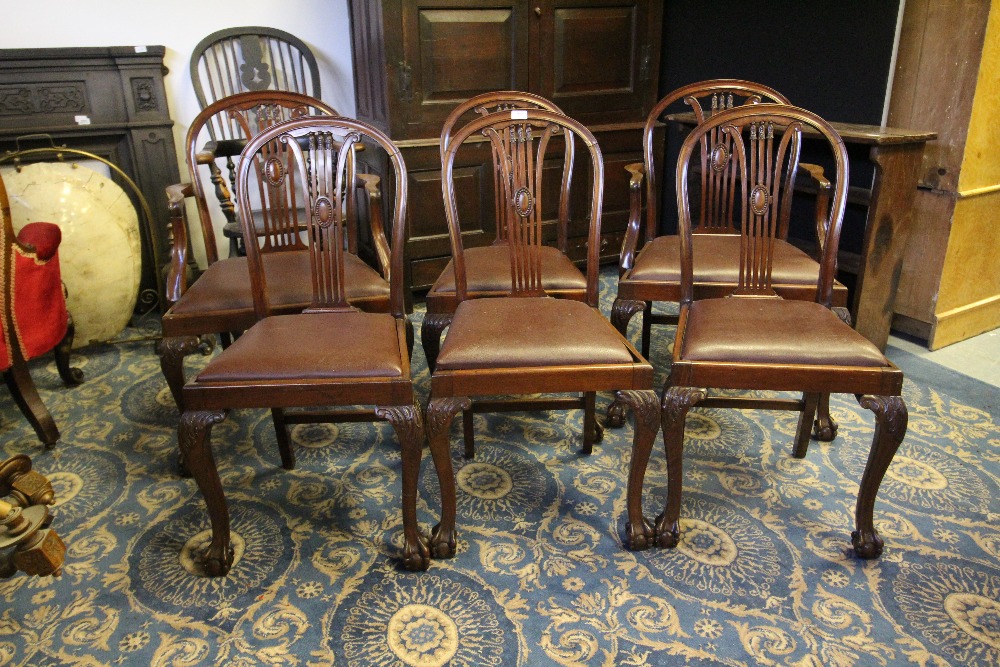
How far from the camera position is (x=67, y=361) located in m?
2.73

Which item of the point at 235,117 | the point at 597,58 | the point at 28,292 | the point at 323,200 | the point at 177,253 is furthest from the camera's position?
the point at 597,58

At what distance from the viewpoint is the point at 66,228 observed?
290cm

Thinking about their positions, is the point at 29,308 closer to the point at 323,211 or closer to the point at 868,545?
the point at 323,211

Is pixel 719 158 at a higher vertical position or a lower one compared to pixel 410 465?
higher

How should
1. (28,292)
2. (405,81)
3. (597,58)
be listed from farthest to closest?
(597,58), (405,81), (28,292)

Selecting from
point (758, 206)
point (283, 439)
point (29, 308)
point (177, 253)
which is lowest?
point (283, 439)

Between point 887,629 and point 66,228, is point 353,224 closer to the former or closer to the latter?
point 66,228

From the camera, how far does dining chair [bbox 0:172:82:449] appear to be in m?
2.27

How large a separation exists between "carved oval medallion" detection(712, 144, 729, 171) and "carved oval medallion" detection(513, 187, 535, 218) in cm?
68

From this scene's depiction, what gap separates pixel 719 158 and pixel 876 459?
1016 mm

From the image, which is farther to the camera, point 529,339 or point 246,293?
point 246,293

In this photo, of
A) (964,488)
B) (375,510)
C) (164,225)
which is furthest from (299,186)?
(964,488)

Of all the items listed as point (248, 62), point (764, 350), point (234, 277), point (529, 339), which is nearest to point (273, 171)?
point (234, 277)

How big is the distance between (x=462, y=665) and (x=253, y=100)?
179 centimetres
